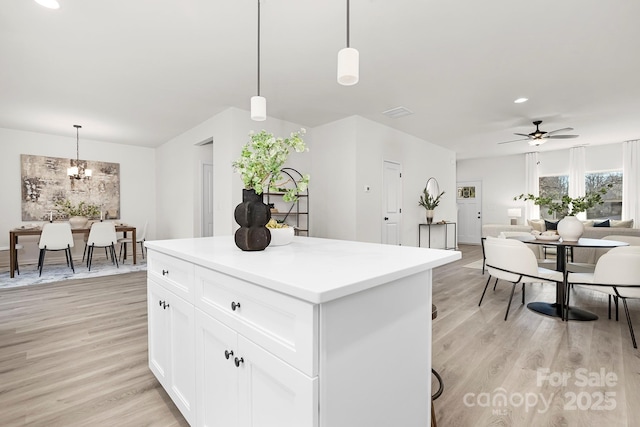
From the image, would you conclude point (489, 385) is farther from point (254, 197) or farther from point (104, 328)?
point (104, 328)

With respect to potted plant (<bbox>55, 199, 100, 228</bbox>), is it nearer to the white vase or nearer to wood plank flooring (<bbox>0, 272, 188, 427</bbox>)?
wood plank flooring (<bbox>0, 272, 188, 427</bbox>)

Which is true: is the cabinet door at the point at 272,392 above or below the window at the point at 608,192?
below

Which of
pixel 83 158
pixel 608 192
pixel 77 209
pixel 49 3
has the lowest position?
pixel 77 209

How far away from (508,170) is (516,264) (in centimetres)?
708

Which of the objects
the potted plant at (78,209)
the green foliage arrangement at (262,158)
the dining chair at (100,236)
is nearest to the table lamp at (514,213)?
the green foliage arrangement at (262,158)

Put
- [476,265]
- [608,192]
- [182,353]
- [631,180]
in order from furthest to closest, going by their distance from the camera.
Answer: [608,192]
[631,180]
[476,265]
[182,353]

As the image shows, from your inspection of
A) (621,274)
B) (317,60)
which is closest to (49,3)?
(317,60)

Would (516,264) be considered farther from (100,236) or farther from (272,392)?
(100,236)

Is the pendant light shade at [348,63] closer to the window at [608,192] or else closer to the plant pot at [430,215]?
the plant pot at [430,215]

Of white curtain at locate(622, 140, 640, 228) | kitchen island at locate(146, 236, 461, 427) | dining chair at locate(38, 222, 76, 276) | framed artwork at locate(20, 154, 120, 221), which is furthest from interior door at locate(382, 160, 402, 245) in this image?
framed artwork at locate(20, 154, 120, 221)

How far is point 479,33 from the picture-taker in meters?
2.62

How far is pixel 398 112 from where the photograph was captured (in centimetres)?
467

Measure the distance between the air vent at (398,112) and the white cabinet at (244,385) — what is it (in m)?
4.23

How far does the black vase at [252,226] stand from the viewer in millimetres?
1418
